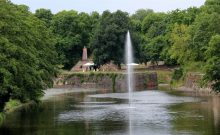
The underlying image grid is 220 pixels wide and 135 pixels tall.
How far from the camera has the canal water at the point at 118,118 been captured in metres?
43.0

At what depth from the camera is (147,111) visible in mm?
57188

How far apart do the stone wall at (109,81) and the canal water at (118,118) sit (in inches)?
1218

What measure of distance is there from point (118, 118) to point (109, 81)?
52.6 metres

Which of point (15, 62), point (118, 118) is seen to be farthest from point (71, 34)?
point (15, 62)

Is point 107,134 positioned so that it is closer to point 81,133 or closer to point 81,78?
point 81,133

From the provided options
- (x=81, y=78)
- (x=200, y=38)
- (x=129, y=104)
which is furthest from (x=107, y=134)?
(x=81, y=78)

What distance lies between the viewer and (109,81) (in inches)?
4097

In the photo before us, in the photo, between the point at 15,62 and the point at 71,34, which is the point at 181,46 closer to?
the point at 71,34

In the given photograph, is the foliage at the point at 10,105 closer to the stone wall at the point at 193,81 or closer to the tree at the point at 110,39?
the stone wall at the point at 193,81

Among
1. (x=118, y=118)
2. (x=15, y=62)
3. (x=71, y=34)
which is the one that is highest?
(x=71, y=34)

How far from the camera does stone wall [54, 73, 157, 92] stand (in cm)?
10269

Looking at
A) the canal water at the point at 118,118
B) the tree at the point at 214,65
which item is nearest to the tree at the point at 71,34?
the canal water at the point at 118,118

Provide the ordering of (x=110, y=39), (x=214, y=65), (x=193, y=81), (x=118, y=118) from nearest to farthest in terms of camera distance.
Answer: (x=118, y=118) → (x=214, y=65) → (x=193, y=81) → (x=110, y=39)

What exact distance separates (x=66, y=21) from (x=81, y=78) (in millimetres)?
25393
